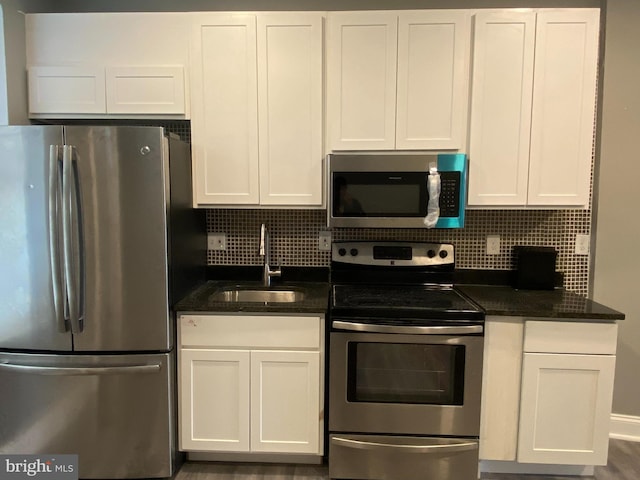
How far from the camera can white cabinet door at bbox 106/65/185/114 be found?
2174 millimetres

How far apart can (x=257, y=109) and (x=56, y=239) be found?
1163mm

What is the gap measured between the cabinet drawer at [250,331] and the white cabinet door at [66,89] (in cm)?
127

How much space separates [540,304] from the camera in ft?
6.79

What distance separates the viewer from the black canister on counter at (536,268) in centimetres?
235

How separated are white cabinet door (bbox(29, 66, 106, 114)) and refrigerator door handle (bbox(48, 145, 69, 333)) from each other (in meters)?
0.50

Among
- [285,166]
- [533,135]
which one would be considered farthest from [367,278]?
[533,135]

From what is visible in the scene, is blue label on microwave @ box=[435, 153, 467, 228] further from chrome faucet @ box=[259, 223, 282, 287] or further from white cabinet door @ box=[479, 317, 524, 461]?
chrome faucet @ box=[259, 223, 282, 287]

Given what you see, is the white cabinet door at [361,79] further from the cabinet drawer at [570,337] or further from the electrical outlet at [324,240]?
the cabinet drawer at [570,337]

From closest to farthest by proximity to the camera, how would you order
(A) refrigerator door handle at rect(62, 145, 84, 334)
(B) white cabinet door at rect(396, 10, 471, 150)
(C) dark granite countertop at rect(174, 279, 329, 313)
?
1. (A) refrigerator door handle at rect(62, 145, 84, 334)
2. (C) dark granite countertop at rect(174, 279, 329, 313)
3. (B) white cabinet door at rect(396, 10, 471, 150)

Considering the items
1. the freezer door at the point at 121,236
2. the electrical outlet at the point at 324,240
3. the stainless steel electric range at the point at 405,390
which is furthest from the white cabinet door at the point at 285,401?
the electrical outlet at the point at 324,240

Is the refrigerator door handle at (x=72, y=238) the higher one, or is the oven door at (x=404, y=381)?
the refrigerator door handle at (x=72, y=238)

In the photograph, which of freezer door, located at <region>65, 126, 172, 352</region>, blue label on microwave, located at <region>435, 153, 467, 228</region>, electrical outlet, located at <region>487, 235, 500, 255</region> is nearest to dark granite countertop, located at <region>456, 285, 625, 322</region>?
electrical outlet, located at <region>487, 235, 500, 255</region>

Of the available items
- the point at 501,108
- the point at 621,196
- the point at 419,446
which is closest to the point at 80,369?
the point at 419,446

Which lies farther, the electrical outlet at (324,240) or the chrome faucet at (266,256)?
the electrical outlet at (324,240)
